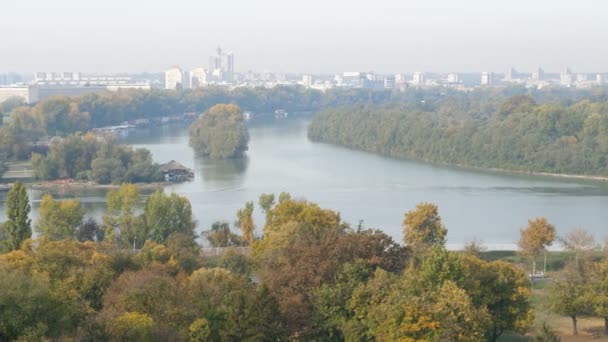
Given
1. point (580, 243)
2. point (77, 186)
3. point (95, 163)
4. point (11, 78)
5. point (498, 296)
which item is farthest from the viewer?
point (11, 78)

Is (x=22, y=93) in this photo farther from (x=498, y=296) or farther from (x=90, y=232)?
(x=498, y=296)

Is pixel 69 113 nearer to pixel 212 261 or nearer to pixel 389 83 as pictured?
pixel 212 261

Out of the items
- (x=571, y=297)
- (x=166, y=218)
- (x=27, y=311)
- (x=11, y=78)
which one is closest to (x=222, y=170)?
(x=166, y=218)

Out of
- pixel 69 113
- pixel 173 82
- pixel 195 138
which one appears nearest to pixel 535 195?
pixel 195 138

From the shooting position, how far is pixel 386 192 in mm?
10688

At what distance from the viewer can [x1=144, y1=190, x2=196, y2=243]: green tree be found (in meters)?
7.19

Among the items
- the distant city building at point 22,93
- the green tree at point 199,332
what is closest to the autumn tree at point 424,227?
the green tree at point 199,332

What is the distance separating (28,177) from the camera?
12.1 m

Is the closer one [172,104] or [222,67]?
[172,104]

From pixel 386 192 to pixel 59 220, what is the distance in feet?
14.4

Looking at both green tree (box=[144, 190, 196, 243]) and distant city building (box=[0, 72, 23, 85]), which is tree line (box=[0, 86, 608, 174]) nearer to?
green tree (box=[144, 190, 196, 243])

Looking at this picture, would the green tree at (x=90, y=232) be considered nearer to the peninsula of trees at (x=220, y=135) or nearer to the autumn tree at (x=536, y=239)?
the autumn tree at (x=536, y=239)

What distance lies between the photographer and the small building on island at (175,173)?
39.0ft

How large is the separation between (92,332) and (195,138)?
11.5m
